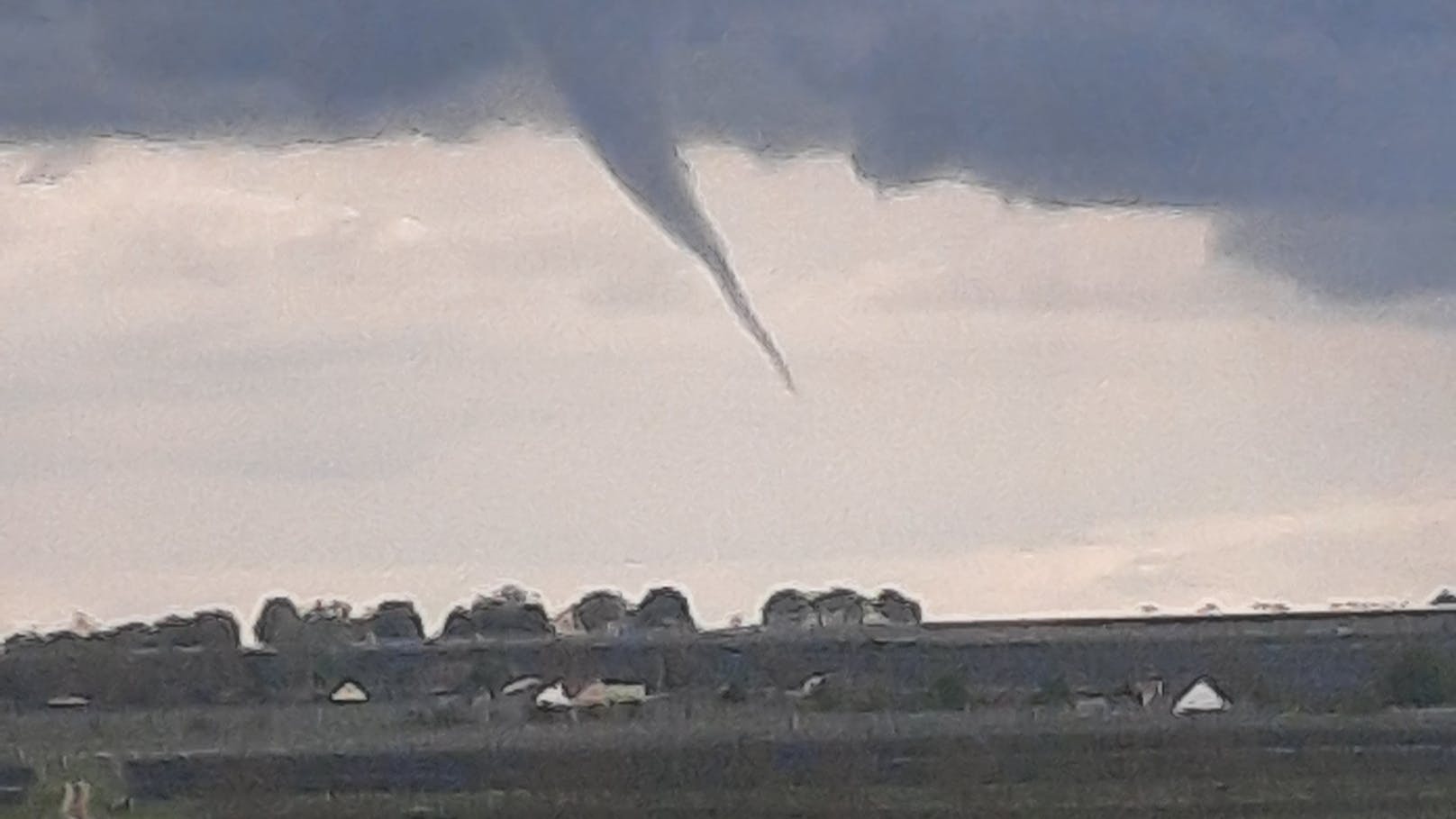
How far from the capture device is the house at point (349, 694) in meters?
106

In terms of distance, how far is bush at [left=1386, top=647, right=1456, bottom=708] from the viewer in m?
97.0

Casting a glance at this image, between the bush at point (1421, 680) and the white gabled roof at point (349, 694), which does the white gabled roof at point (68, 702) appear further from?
the bush at point (1421, 680)

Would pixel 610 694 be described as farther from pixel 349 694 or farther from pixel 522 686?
pixel 349 694

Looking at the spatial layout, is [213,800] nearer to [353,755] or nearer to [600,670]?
[353,755]

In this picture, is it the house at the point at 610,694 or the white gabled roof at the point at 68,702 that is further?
the white gabled roof at the point at 68,702

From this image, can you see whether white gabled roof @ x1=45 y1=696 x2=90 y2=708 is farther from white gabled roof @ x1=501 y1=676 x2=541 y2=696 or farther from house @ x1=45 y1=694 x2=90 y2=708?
white gabled roof @ x1=501 y1=676 x2=541 y2=696

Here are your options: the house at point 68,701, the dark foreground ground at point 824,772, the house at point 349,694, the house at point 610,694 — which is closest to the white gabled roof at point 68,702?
the house at point 68,701

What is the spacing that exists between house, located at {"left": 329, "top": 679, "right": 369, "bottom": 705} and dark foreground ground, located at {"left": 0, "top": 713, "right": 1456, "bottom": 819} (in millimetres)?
22438

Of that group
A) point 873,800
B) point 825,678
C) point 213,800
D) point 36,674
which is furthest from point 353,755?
point 36,674

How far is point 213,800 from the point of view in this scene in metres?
70.7

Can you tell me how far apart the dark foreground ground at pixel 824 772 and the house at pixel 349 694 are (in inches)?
883

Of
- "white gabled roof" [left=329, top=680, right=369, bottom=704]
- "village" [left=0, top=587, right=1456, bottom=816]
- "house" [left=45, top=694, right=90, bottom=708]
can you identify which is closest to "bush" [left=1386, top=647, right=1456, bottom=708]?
"village" [left=0, top=587, right=1456, bottom=816]

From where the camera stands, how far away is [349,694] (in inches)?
4279

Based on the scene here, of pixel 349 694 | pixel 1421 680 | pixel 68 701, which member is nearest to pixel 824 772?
pixel 1421 680
